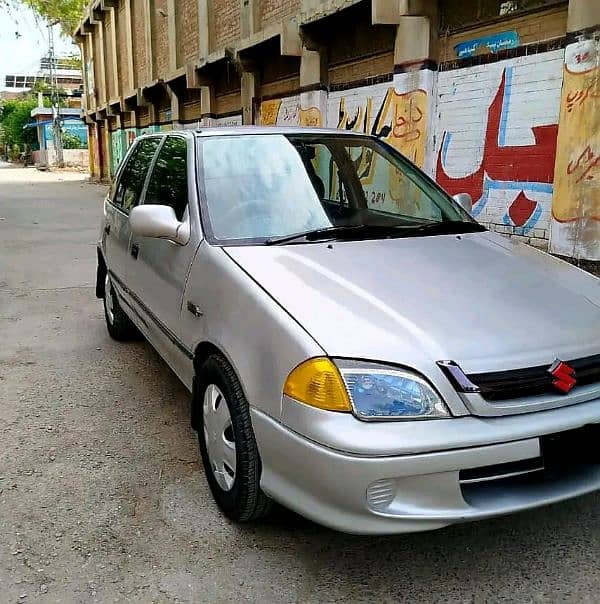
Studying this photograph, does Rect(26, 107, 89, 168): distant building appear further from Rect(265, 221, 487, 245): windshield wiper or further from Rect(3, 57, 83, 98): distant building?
Rect(265, 221, 487, 245): windshield wiper

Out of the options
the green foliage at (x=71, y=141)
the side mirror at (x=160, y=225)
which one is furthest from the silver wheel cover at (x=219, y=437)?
the green foliage at (x=71, y=141)

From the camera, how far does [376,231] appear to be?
3.43m

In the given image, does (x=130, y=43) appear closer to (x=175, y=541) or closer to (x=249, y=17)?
(x=249, y=17)

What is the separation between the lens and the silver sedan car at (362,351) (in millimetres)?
2266

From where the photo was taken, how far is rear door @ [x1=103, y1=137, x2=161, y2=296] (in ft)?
15.3

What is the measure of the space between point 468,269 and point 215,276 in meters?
1.14

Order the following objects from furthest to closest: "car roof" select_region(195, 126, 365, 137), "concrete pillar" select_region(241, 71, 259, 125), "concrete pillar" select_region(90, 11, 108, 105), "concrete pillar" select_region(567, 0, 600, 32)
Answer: "concrete pillar" select_region(90, 11, 108, 105) < "concrete pillar" select_region(241, 71, 259, 125) < "concrete pillar" select_region(567, 0, 600, 32) < "car roof" select_region(195, 126, 365, 137)

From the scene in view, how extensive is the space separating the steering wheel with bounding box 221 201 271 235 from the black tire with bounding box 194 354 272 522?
2.55 ft

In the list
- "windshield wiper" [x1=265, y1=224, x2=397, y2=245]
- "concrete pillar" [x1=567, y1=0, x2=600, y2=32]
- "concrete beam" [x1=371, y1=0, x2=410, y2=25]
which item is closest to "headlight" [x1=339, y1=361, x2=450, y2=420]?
"windshield wiper" [x1=265, y1=224, x2=397, y2=245]

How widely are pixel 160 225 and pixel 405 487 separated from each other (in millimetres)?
1863

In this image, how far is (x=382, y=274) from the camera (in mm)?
2859

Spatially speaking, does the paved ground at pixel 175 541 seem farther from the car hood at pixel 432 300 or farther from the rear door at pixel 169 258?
the car hood at pixel 432 300

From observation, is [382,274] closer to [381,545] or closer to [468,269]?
[468,269]

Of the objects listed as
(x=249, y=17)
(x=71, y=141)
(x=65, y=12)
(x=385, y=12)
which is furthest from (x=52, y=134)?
(x=385, y=12)
